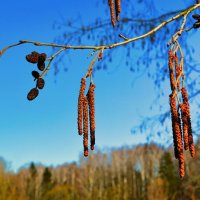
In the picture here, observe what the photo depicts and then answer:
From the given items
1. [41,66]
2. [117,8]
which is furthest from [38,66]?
[117,8]

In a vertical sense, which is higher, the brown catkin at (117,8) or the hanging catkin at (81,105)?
the brown catkin at (117,8)

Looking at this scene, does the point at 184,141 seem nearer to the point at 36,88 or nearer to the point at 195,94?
the point at 36,88

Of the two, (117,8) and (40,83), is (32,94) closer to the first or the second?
(40,83)

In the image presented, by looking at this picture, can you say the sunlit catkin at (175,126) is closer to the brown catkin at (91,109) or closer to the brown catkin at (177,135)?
the brown catkin at (177,135)

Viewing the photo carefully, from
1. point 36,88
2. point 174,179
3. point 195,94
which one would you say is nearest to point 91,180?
point 174,179

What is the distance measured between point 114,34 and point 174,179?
85.4ft

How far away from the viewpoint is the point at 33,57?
1.46 metres

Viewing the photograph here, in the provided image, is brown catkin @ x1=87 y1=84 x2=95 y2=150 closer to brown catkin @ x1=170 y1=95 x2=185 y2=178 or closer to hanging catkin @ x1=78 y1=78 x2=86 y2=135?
hanging catkin @ x1=78 y1=78 x2=86 y2=135

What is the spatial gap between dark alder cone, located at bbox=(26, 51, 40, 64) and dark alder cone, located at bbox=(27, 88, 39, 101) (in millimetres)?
89

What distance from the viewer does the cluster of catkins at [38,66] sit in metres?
1.44

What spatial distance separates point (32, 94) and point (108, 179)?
3931 cm

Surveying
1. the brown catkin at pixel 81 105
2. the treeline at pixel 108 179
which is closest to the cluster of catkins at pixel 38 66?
the brown catkin at pixel 81 105

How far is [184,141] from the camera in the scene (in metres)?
1.35

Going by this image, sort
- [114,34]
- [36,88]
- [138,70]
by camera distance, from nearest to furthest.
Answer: [36,88]
[114,34]
[138,70]
